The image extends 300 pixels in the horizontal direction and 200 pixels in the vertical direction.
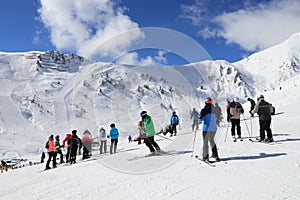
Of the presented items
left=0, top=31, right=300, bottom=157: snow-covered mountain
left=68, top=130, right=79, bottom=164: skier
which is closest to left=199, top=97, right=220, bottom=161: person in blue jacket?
left=68, top=130, right=79, bottom=164: skier

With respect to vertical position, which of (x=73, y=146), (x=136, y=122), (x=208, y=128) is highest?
(x=136, y=122)

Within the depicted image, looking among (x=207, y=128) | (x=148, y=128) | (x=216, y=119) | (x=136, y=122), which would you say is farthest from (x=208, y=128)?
(x=136, y=122)

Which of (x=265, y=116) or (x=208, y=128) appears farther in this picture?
(x=265, y=116)

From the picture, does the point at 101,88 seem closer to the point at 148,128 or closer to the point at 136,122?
the point at 136,122

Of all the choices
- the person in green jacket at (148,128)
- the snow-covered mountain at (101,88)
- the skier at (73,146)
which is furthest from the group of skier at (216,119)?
the snow-covered mountain at (101,88)

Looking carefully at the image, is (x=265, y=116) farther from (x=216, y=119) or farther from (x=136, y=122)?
(x=136, y=122)

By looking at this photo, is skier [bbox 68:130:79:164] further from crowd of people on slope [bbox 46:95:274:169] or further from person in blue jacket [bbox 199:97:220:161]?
person in blue jacket [bbox 199:97:220:161]

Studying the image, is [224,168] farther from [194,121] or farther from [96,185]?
[194,121]

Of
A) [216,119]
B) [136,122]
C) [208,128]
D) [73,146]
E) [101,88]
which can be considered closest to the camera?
[208,128]

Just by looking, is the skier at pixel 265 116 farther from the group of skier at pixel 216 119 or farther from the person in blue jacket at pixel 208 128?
the person in blue jacket at pixel 208 128

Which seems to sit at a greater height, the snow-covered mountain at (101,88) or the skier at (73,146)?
the snow-covered mountain at (101,88)

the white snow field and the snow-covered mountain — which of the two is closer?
the white snow field

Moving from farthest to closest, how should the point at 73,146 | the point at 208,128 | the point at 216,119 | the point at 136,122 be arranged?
the point at 136,122 < the point at 73,146 < the point at 216,119 < the point at 208,128

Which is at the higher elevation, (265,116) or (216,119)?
(265,116)
